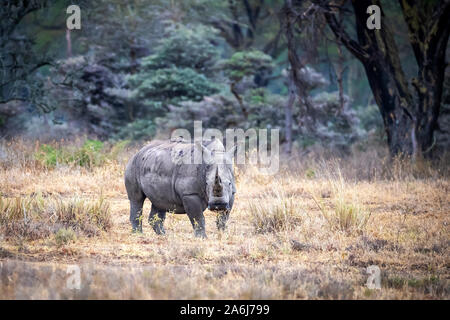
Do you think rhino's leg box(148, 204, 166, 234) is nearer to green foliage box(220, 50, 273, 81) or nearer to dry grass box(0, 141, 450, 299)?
dry grass box(0, 141, 450, 299)

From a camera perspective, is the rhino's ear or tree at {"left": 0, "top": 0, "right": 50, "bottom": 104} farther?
tree at {"left": 0, "top": 0, "right": 50, "bottom": 104}

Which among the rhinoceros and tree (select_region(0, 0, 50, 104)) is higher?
tree (select_region(0, 0, 50, 104))

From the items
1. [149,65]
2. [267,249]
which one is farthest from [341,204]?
[149,65]

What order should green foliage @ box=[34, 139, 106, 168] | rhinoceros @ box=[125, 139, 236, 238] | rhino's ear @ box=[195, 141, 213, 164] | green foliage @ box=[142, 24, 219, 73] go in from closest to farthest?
rhinoceros @ box=[125, 139, 236, 238], rhino's ear @ box=[195, 141, 213, 164], green foliage @ box=[34, 139, 106, 168], green foliage @ box=[142, 24, 219, 73]

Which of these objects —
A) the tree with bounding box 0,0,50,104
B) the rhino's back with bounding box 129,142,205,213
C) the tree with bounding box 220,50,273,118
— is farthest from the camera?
the tree with bounding box 220,50,273,118

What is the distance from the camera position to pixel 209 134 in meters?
19.6

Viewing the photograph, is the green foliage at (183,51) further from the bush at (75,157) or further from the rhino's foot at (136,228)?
the rhino's foot at (136,228)

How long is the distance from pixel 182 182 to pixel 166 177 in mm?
370

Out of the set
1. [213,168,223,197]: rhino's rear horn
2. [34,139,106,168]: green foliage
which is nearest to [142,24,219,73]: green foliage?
[34,139,106,168]: green foliage

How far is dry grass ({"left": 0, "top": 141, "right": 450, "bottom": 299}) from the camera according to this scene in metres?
5.16

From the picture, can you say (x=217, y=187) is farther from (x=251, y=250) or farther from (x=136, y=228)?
(x=136, y=228)
